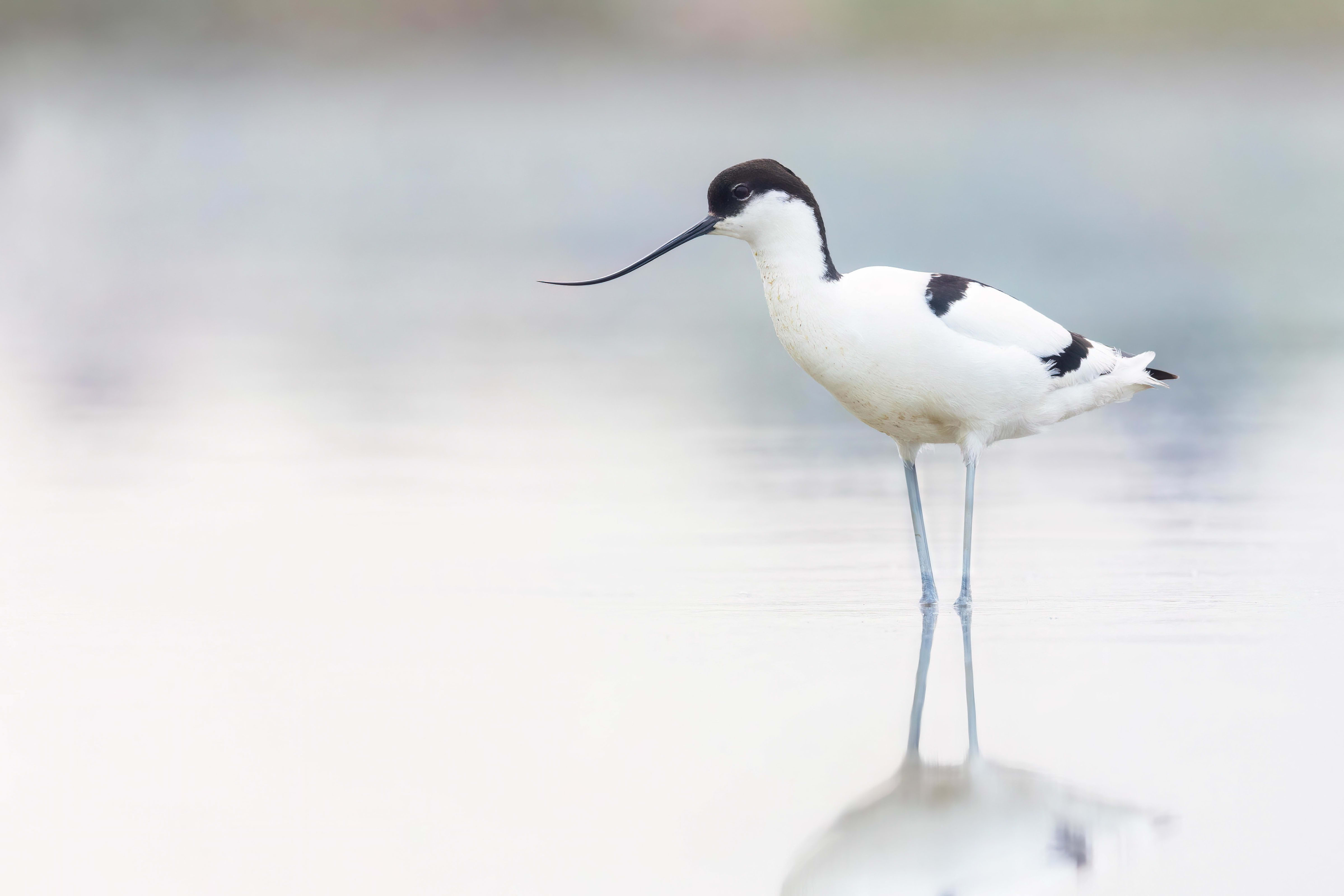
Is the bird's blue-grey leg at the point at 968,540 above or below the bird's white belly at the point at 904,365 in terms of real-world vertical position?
below

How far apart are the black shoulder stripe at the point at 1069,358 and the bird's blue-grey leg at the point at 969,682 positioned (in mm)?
799

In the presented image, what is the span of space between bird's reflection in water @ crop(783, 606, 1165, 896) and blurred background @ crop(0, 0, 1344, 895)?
6 cm

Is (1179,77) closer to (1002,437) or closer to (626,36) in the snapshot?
(626,36)

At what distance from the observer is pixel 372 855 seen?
3172mm

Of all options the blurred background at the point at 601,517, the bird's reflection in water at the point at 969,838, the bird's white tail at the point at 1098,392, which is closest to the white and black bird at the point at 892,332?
the bird's white tail at the point at 1098,392

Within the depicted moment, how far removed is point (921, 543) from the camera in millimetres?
5059

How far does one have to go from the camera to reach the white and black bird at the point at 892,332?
4.95 meters

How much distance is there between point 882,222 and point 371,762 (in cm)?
1217

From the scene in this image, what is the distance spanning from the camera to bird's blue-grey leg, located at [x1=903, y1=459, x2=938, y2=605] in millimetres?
4930

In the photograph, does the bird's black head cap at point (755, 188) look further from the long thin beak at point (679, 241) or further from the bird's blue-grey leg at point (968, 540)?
the bird's blue-grey leg at point (968, 540)

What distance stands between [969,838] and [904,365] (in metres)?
1.99

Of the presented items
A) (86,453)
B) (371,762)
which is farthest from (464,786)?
(86,453)

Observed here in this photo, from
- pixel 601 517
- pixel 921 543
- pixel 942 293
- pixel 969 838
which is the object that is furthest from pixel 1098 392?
pixel 969 838

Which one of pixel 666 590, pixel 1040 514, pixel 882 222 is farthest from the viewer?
pixel 882 222
